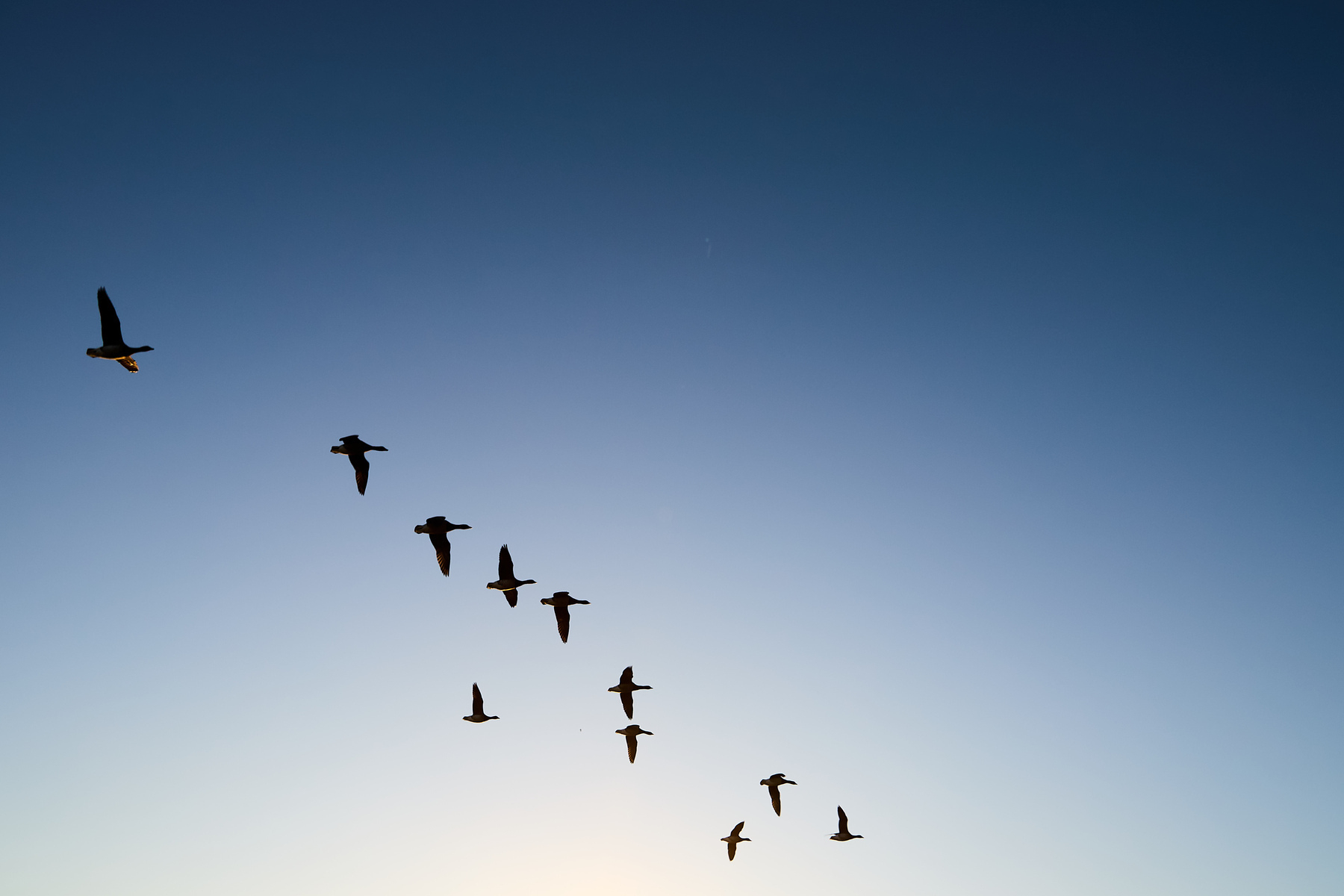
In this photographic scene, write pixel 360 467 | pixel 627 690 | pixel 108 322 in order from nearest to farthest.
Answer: pixel 108 322
pixel 360 467
pixel 627 690

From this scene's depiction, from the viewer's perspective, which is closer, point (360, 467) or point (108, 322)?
point (108, 322)

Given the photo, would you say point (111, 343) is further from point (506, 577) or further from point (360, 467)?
point (506, 577)

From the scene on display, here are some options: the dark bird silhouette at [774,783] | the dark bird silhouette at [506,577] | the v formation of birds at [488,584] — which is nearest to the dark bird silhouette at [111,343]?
the v formation of birds at [488,584]

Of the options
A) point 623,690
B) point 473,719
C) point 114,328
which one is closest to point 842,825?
point 623,690

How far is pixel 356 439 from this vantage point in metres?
34.1

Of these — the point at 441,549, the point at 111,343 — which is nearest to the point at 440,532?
the point at 441,549

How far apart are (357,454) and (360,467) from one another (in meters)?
0.55

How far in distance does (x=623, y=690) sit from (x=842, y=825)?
60.3ft

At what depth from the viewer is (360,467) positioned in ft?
113

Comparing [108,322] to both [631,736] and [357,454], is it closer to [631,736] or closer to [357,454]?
[357,454]

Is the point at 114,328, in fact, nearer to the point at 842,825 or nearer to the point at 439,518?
the point at 439,518

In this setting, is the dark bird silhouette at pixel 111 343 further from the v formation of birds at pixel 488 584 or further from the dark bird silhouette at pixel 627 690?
the dark bird silhouette at pixel 627 690

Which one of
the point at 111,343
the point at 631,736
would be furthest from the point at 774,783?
the point at 111,343

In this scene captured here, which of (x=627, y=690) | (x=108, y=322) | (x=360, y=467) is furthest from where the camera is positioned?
(x=627, y=690)
